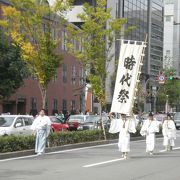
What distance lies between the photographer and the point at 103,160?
1645 centimetres

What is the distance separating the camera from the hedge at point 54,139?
17241 millimetres

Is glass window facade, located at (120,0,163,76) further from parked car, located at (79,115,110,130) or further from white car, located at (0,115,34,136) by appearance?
white car, located at (0,115,34,136)

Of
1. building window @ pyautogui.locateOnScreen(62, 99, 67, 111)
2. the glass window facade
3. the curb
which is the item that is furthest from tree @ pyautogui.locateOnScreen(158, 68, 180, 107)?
the curb

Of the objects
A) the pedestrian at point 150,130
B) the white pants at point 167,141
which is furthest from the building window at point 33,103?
the pedestrian at point 150,130

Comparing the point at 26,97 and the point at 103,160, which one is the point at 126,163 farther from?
the point at 26,97

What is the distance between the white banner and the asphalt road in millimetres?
3686

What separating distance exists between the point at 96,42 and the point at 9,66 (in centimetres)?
1090

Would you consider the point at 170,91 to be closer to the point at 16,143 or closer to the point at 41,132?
the point at 41,132

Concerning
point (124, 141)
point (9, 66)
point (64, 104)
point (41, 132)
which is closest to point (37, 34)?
point (41, 132)

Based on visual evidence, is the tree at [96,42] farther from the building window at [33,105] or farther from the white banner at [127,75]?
the building window at [33,105]

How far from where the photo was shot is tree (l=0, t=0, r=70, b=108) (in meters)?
25.4

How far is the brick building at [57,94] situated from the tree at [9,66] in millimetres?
9995

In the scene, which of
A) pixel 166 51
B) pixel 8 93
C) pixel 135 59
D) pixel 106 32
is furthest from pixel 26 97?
pixel 166 51

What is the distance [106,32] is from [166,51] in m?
79.1
